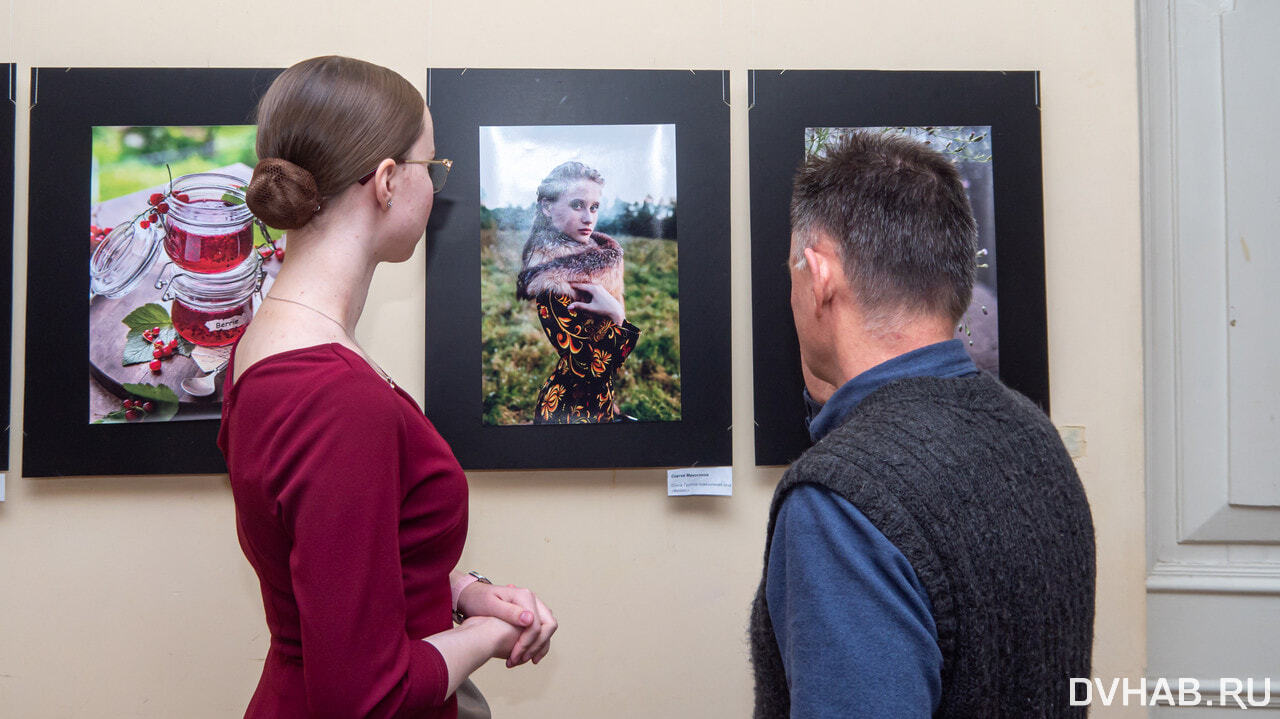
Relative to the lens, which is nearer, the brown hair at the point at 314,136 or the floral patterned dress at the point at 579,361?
the brown hair at the point at 314,136

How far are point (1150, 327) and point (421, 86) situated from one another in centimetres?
192

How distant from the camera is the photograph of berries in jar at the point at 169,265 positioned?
6.25 ft

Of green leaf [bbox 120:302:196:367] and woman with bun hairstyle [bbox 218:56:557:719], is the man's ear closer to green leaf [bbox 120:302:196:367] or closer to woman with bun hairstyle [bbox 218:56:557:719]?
woman with bun hairstyle [bbox 218:56:557:719]

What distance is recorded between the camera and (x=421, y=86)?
6.48 feet

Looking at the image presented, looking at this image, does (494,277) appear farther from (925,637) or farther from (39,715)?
(39,715)

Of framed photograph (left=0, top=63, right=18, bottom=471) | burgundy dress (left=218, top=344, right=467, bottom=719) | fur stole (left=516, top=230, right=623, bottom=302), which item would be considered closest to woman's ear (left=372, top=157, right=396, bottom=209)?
burgundy dress (left=218, top=344, right=467, bottom=719)

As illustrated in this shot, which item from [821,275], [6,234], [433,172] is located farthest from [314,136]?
[6,234]

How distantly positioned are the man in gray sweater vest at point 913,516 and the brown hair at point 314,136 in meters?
0.66

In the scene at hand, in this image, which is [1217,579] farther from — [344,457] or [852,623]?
[344,457]

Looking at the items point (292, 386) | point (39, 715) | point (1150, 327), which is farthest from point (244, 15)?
point (1150, 327)

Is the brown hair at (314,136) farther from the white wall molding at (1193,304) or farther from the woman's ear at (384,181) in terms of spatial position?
the white wall molding at (1193,304)

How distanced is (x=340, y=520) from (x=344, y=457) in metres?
0.07

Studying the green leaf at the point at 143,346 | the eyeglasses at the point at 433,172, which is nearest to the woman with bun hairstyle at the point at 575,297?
the eyeglasses at the point at 433,172

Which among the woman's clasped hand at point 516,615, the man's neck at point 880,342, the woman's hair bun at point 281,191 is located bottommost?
the woman's clasped hand at point 516,615
